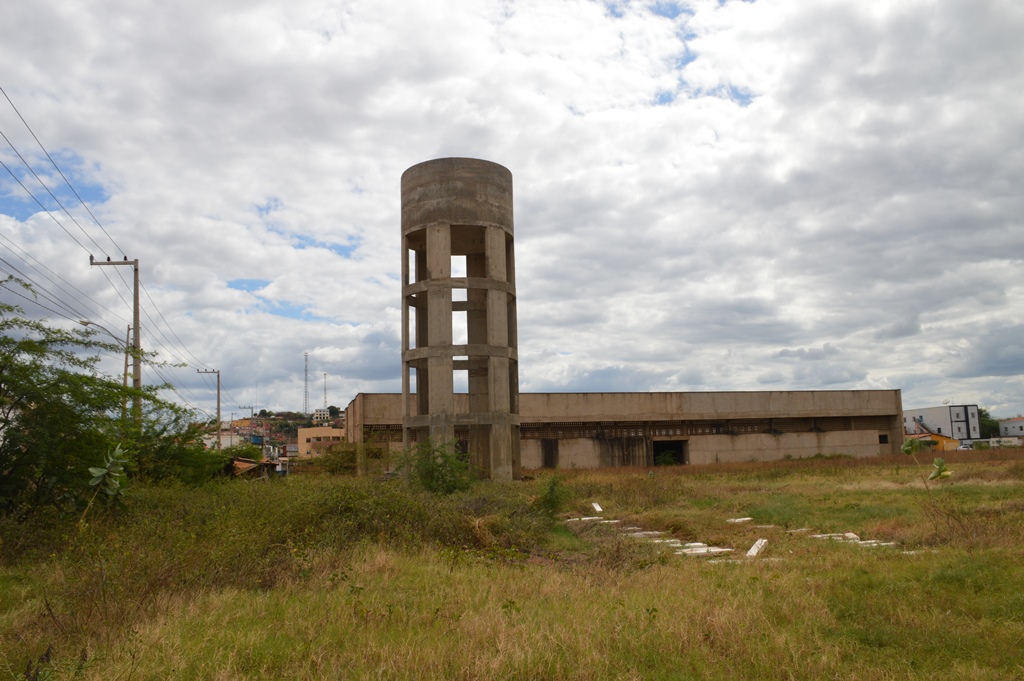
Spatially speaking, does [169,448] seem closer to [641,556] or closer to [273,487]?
[273,487]

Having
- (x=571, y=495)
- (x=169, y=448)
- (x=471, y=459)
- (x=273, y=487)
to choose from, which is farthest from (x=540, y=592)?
(x=471, y=459)

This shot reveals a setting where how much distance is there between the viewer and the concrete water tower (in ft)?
85.1

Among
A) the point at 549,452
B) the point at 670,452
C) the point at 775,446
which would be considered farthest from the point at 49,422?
the point at 775,446

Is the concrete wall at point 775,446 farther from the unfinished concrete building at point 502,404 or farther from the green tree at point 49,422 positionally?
the green tree at point 49,422

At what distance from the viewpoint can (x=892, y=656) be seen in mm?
6652

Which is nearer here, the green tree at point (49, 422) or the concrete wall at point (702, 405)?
the green tree at point (49, 422)

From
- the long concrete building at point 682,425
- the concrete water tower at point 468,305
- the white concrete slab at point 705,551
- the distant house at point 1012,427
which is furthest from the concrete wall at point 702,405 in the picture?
the distant house at point 1012,427

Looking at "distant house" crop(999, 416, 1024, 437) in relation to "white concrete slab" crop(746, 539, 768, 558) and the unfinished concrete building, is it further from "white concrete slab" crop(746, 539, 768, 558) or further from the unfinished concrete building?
Answer: "white concrete slab" crop(746, 539, 768, 558)

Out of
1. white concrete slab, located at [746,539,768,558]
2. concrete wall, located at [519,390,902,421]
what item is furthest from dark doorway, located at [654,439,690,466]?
white concrete slab, located at [746,539,768,558]

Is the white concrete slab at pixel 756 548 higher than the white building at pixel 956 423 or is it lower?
lower

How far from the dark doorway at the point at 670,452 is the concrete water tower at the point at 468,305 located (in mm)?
20873

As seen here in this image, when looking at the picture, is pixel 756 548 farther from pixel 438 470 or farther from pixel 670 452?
pixel 670 452

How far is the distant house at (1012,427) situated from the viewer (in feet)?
360

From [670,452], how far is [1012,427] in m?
90.1
